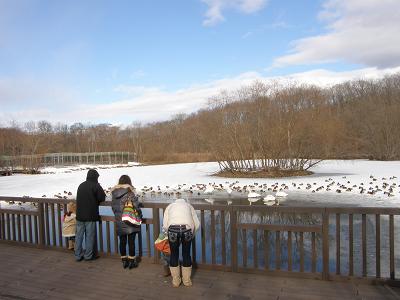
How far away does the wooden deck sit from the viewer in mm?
4945

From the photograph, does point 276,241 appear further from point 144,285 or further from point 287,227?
point 144,285

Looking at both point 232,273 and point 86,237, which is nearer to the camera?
point 232,273

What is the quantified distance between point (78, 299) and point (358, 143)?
5345 centimetres

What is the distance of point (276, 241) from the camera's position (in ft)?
18.2

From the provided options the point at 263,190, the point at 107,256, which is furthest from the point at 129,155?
the point at 107,256

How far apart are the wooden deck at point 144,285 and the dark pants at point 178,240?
346 millimetres

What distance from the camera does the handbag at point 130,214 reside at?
6.11 m

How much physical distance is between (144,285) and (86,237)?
1.75m

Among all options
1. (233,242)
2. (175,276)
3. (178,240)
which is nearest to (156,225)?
(178,240)

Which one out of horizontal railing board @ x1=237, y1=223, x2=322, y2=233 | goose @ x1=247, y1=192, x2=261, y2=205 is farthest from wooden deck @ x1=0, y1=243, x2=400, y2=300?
goose @ x1=247, y1=192, x2=261, y2=205

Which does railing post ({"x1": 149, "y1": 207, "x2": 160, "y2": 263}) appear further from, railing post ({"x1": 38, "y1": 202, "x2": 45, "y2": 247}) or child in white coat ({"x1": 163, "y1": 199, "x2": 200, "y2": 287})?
railing post ({"x1": 38, "y1": 202, "x2": 45, "y2": 247})

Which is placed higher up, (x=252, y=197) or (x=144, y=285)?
(x=144, y=285)

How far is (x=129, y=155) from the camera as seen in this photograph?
7831cm

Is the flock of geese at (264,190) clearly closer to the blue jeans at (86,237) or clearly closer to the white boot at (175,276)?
the blue jeans at (86,237)
